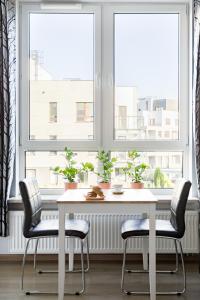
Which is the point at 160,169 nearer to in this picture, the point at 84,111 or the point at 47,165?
the point at 84,111

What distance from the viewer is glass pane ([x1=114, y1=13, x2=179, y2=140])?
15.0ft

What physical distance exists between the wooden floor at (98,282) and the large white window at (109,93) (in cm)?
91

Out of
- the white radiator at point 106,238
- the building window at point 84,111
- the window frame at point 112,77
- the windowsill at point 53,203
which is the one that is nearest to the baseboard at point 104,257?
the white radiator at point 106,238

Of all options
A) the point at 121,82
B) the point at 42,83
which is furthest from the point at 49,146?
the point at 121,82

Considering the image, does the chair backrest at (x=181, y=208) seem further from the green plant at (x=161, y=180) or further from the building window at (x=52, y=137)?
the building window at (x=52, y=137)

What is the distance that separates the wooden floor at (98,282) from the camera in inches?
135

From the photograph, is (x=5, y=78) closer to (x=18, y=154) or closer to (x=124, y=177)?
(x=18, y=154)

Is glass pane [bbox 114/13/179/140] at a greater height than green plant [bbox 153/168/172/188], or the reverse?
glass pane [bbox 114/13/179/140]

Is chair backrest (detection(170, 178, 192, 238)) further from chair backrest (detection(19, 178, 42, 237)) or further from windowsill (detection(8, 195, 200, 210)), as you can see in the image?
chair backrest (detection(19, 178, 42, 237))

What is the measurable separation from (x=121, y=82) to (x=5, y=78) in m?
1.17

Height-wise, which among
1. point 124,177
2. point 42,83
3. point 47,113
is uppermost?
point 42,83

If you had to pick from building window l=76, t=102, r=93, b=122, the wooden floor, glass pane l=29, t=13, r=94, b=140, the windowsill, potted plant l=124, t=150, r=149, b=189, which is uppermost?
glass pane l=29, t=13, r=94, b=140

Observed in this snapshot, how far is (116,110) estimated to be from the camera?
4.59m

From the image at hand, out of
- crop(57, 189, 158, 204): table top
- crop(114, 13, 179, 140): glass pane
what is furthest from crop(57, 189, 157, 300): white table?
crop(114, 13, 179, 140): glass pane
